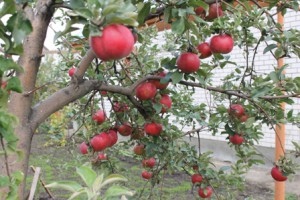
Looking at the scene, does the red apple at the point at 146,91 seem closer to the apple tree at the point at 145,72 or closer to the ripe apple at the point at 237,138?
the apple tree at the point at 145,72

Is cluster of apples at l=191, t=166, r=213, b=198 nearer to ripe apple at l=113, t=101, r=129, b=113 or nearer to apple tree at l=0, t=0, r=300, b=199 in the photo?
apple tree at l=0, t=0, r=300, b=199

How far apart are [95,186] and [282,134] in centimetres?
282

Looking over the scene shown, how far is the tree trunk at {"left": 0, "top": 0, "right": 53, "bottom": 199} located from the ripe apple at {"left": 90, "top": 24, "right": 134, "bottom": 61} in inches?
18.0

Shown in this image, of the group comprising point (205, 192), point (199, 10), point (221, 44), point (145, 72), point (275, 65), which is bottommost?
point (205, 192)

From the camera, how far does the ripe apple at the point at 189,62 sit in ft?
4.50

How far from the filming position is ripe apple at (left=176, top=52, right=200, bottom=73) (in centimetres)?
137

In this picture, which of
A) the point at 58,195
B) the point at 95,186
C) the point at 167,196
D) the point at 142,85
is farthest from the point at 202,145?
the point at 95,186

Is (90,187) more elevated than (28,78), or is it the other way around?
(28,78)

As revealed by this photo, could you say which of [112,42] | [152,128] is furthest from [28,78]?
[152,128]

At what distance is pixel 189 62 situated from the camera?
1.37m

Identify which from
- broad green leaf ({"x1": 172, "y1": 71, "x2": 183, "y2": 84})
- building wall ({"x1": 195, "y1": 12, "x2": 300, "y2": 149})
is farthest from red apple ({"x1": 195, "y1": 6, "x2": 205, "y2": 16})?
building wall ({"x1": 195, "y1": 12, "x2": 300, "y2": 149})

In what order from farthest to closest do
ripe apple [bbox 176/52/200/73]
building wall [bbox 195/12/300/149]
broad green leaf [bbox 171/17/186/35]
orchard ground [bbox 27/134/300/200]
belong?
1. building wall [bbox 195/12/300/149]
2. orchard ground [bbox 27/134/300/200]
3. ripe apple [bbox 176/52/200/73]
4. broad green leaf [bbox 171/17/186/35]

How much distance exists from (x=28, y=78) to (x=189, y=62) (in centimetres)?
56

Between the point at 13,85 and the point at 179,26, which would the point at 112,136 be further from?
the point at 13,85
